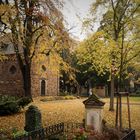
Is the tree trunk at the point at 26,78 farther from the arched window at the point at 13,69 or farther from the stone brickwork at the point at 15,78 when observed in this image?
the arched window at the point at 13,69

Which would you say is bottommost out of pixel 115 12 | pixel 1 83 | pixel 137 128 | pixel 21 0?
pixel 137 128

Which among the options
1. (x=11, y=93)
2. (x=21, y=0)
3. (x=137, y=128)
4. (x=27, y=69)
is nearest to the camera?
(x=21, y=0)

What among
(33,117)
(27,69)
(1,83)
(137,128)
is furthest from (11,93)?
(33,117)

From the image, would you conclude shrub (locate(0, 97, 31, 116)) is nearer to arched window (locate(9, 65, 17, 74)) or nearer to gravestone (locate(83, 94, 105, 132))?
gravestone (locate(83, 94, 105, 132))

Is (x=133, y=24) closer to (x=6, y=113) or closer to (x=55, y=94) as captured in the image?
(x=6, y=113)

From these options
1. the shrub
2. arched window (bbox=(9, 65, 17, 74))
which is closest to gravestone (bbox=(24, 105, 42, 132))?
the shrub

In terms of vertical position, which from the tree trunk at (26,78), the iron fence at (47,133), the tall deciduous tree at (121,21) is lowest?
the iron fence at (47,133)

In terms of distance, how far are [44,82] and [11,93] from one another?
18.2 feet

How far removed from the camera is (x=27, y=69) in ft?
87.4

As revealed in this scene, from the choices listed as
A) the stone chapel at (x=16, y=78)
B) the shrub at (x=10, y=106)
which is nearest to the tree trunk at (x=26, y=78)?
the shrub at (x=10, y=106)

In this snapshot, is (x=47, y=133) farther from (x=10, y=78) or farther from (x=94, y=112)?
(x=10, y=78)

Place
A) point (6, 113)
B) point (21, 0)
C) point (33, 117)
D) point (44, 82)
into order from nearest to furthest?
point (33, 117)
point (21, 0)
point (6, 113)
point (44, 82)

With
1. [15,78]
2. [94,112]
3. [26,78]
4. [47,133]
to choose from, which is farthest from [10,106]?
[15,78]

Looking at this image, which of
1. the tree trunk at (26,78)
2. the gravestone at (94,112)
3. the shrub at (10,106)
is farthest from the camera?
the tree trunk at (26,78)
